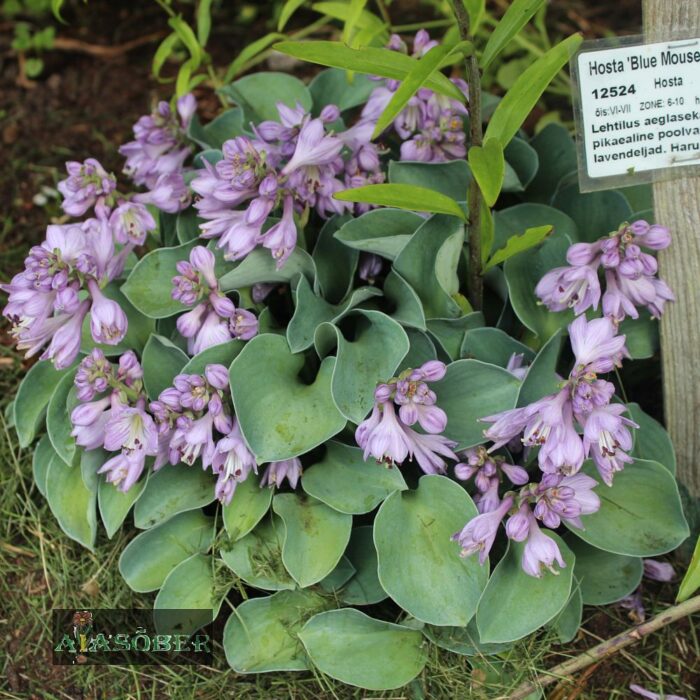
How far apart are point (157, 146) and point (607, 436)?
1208 mm

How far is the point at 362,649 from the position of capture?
5.80 ft

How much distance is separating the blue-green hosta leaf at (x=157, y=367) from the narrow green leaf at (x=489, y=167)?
71 cm

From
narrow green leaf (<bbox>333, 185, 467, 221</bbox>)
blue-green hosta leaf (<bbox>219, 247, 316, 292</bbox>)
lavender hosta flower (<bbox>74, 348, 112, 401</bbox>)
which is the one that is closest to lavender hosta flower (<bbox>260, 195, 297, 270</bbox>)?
blue-green hosta leaf (<bbox>219, 247, 316, 292</bbox>)

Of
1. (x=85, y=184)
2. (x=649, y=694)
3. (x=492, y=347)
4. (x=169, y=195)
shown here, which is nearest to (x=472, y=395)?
(x=492, y=347)

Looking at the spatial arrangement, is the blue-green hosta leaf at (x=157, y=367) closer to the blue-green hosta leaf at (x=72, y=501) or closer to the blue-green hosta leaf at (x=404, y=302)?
the blue-green hosta leaf at (x=72, y=501)

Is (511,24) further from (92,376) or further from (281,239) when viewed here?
(92,376)

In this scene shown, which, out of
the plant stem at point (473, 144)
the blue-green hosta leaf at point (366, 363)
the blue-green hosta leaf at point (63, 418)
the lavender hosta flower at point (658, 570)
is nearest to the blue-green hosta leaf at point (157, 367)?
the blue-green hosta leaf at point (63, 418)

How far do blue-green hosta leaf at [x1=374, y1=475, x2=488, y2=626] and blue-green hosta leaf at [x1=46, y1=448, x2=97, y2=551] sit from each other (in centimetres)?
62

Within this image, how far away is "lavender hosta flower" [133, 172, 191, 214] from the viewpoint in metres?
2.02

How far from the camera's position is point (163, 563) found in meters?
1.92

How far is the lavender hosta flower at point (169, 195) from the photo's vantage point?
2018 mm

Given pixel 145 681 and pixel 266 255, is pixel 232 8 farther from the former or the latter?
pixel 145 681

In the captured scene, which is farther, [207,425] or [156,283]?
[156,283]

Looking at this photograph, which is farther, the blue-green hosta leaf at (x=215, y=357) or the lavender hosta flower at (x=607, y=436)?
the blue-green hosta leaf at (x=215, y=357)
